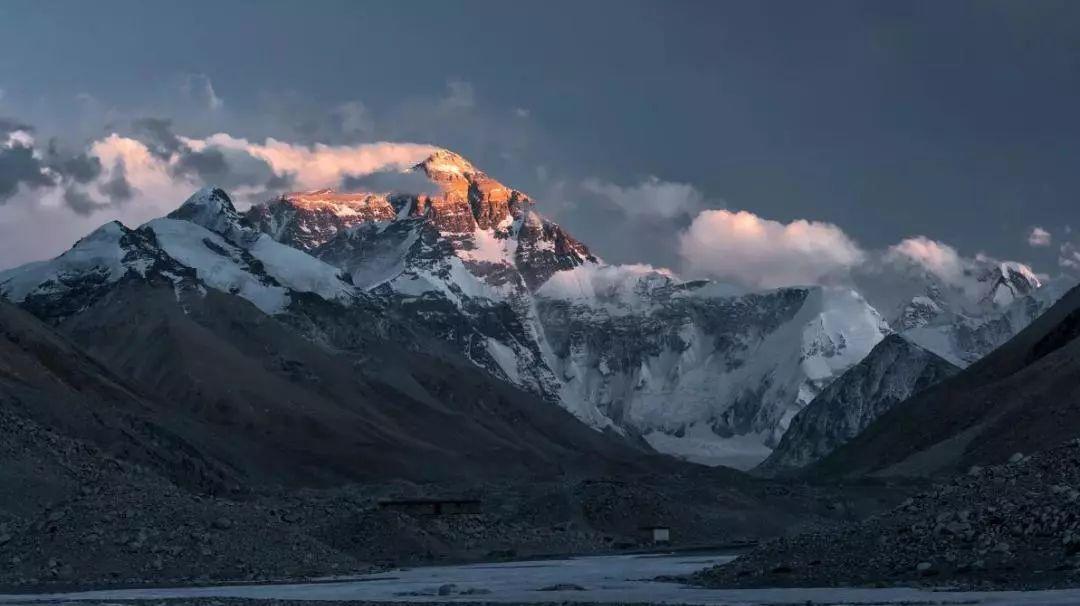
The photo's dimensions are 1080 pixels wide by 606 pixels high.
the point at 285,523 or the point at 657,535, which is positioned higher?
the point at 657,535

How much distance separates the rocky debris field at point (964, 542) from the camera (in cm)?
4791

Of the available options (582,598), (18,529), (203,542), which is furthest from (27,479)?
(582,598)

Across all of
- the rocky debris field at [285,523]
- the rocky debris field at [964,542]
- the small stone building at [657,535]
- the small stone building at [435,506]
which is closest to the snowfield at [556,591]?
the rocky debris field at [964,542]

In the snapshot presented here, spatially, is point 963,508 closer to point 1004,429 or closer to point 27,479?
point 27,479

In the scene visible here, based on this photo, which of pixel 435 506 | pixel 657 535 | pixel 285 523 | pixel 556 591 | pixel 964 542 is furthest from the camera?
pixel 657 535

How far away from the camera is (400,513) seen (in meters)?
105

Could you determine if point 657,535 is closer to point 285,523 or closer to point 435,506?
point 435,506

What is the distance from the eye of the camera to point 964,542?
167 feet

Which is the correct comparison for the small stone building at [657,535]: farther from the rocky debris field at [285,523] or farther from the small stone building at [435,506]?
the small stone building at [435,506]

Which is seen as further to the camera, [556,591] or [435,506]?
[435,506]

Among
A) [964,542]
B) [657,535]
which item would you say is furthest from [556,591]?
[657,535]

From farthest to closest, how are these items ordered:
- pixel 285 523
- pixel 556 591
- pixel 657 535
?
pixel 657 535 < pixel 285 523 < pixel 556 591

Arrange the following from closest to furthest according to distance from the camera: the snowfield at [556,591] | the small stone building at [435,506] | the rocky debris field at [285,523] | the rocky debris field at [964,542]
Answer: the snowfield at [556,591], the rocky debris field at [964,542], the rocky debris field at [285,523], the small stone building at [435,506]

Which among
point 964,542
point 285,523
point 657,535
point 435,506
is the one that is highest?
point 435,506
